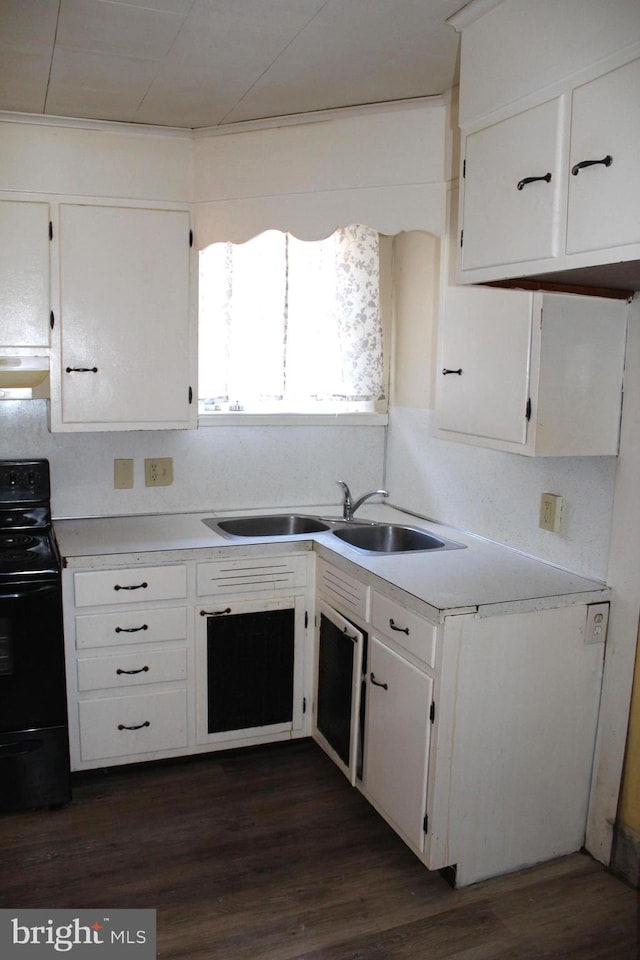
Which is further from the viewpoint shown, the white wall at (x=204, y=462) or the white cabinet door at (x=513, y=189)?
the white wall at (x=204, y=462)

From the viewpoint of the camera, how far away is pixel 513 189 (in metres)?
1.86

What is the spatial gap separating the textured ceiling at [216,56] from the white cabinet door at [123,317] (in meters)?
0.36

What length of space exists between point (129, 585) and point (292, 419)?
1.08 m

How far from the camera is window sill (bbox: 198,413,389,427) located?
3.25m

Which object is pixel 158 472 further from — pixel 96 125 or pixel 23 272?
pixel 96 125

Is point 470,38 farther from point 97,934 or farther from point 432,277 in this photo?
point 97,934

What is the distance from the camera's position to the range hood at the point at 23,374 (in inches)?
107

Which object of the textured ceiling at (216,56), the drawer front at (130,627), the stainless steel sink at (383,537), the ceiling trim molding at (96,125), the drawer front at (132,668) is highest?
the textured ceiling at (216,56)

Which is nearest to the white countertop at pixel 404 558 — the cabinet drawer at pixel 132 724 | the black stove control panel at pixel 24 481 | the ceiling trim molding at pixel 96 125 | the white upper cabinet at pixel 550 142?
the black stove control panel at pixel 24 481

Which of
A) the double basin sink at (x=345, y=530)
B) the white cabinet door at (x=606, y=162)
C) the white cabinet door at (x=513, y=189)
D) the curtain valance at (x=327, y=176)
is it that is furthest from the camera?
the double basin sink at (x=345, y=530)

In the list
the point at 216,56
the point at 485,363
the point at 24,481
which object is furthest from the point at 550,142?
the point at 24,481

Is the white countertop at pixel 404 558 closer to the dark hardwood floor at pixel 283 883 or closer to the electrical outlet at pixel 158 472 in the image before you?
the electrical outlet at pixel 158 472

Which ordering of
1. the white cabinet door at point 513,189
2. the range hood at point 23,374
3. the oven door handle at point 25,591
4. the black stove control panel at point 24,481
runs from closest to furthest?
the white cabinet door at point 513,189 → the oven door handle at point 25,591 → the range hood at point 23,374 → the black stove control panel at point 24,481

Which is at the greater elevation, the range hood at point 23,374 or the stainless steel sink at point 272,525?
the range hood at point 23,374
